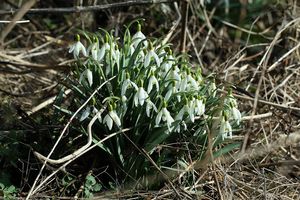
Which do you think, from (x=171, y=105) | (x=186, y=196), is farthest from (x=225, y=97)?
(x=186, y=196)

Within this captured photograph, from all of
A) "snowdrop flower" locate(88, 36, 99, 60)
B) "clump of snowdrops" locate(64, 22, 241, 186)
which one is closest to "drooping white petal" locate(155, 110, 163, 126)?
"clump of snowdrops" locate(64, 22, 241, 186)

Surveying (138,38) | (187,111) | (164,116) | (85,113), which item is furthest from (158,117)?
(138,38)

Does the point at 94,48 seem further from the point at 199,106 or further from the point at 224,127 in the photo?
the point at 224,127

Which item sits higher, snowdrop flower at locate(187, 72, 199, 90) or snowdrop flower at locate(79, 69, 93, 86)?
snowdrop flower at locate(79, 69, 93, 86)

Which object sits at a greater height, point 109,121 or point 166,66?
point 166,66

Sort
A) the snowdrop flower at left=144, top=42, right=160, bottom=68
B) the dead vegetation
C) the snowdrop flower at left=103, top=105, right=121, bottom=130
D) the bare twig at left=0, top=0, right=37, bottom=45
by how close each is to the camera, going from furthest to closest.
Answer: the dead vegetation
the snowdrop flower at left=144, top=42, right=160, bottom=68
the snowdrop flower at left=103, top=105, right=121, bottom=130
the bare twig at left=0, top=0, right=37, bottom=45

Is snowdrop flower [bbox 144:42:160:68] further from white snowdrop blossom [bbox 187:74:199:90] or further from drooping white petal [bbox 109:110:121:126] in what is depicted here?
drooping white petal [bbox 109:110:121:126]
